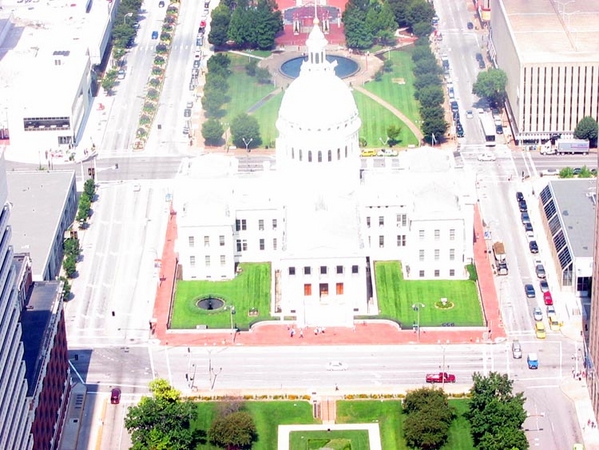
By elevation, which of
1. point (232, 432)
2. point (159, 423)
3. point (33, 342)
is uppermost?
point (33, 342)

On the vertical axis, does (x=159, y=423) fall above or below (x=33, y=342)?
below

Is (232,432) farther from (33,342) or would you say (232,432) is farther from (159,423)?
(33,342)

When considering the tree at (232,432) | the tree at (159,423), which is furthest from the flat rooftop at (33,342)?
the tree at (232,432)

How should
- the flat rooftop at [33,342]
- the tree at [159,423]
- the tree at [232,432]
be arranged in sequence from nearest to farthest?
the flat rooftop at [33,342] < the tree at [159,423] < the tree at [232,432]

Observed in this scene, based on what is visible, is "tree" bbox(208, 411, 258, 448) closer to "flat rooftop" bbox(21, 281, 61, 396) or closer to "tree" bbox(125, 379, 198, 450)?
"tree" bbox(125, 379, 198, 450)

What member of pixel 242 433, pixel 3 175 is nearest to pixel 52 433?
pixel 242 433

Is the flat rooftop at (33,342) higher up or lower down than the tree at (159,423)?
higher up

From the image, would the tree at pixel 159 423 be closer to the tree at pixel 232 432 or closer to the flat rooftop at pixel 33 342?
the tree at pixel 232 432

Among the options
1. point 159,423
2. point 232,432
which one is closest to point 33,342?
point 159,423

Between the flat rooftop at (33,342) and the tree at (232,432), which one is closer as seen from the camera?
the flat rooftop at (33,342)

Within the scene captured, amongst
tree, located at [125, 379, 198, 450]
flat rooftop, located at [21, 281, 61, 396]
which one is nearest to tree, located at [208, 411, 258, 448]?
tree, located at [125, 379, 198, 450]

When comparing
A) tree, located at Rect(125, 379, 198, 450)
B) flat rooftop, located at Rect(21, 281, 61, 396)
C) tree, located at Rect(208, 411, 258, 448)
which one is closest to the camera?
flat rooftop, located at Rect(21, 281, 61, 396)
